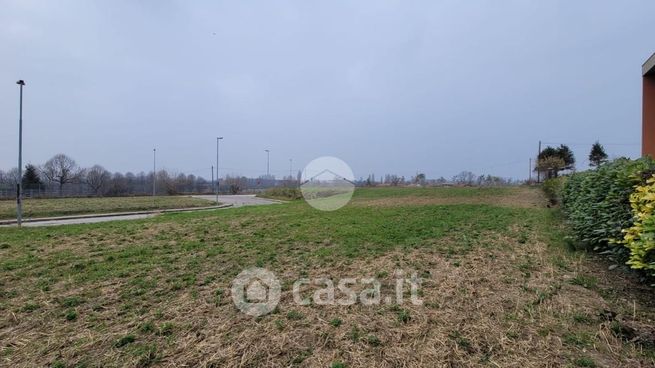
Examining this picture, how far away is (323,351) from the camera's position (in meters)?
2.35

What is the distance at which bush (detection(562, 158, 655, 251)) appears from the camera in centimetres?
356

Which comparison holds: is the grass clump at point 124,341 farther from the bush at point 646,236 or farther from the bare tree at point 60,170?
the bare tree at point 60,170

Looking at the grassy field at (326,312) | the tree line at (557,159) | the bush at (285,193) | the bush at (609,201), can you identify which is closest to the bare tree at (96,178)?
the bush at (285,193)

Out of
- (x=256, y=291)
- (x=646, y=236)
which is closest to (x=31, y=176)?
(x=256, y=291)

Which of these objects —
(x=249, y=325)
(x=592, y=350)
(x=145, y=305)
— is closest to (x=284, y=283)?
(x=249, y=325)

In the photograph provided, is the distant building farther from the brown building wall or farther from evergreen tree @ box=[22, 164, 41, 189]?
evergreen tree @ box=[22, 164, 41, 189]

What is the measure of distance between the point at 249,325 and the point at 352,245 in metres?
3.55

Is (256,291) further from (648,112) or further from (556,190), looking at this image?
(556,190)

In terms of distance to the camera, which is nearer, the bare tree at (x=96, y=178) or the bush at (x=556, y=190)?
the bush at (x=556, y=190)

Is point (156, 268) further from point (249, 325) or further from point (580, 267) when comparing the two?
point (580, 267)

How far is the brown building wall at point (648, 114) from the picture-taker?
8312 mm

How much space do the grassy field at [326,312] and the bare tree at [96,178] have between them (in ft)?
149

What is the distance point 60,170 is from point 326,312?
6033 centimetres
